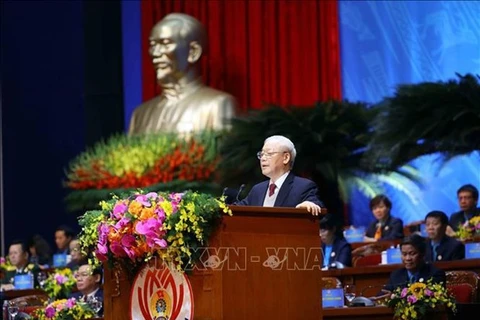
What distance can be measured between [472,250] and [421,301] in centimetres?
157

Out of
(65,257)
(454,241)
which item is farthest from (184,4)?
(454,241)

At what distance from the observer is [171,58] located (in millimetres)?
10688

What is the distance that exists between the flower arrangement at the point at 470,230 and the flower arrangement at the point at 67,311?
281 cm

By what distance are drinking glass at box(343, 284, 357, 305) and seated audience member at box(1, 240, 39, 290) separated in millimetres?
2948

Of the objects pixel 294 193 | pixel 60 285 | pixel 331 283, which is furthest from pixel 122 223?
pixel 60 285

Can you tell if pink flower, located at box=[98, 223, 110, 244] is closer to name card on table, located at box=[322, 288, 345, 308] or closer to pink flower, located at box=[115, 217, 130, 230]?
pink flower, located at box=[115, 217, 130, 230]

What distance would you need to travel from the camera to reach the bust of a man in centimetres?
1057

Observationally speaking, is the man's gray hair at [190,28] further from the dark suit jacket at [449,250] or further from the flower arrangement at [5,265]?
the dark suit jacket at [449,250]

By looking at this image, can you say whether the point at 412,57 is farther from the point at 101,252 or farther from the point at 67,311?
the point at 101,252

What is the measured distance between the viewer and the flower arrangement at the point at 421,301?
552 cm

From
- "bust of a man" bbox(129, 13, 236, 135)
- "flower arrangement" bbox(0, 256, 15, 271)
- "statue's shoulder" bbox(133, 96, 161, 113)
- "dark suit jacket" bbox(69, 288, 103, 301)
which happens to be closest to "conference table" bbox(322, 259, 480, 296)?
"dark suit jacket" bbox(69, 288, 103, 301)

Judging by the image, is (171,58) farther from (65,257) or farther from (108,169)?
(65,257)

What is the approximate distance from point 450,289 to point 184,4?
632 centimetres

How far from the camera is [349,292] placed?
676cm
